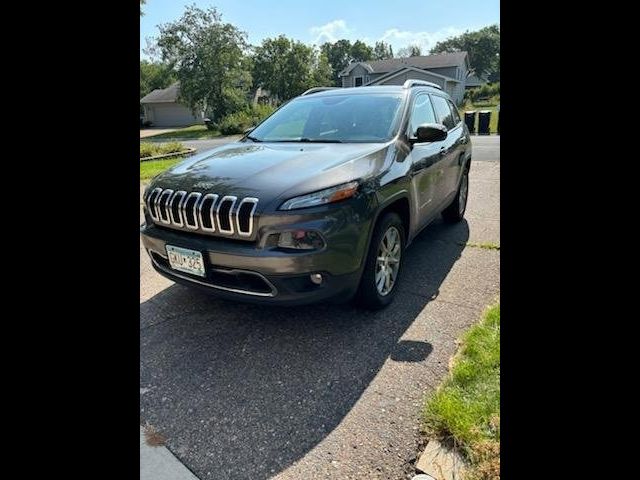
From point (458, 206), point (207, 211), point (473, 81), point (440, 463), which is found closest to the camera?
point (440, 463)

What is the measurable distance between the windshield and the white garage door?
4686 cm

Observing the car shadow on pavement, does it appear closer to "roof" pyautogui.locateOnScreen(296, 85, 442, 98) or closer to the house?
"roof" pyautogui.locateOnScreen(296, 85, 442, 98)

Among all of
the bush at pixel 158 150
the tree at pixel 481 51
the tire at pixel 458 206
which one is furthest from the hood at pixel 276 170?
the tree at pixel 481 51

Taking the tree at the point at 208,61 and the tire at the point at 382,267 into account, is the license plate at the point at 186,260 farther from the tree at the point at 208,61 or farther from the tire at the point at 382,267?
the tree at the point at 208,61

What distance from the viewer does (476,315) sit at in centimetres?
346

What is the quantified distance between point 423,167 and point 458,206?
6.67ft

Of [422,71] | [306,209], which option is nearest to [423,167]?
[306,209]

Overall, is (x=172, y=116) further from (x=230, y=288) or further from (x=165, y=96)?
(x=230, y=288)

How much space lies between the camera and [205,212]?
112 inches

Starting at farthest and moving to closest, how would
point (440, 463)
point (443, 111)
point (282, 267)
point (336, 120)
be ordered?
1. point (443, 111)
2. point (336, 120)
3. point (282, 267)
4. point (440, 463)

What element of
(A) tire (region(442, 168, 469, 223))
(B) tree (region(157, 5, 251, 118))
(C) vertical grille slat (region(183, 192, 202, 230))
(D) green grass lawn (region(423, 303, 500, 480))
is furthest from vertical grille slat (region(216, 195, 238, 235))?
(B) tree (region(157, 5, 251, 118))

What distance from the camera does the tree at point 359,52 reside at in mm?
88375
